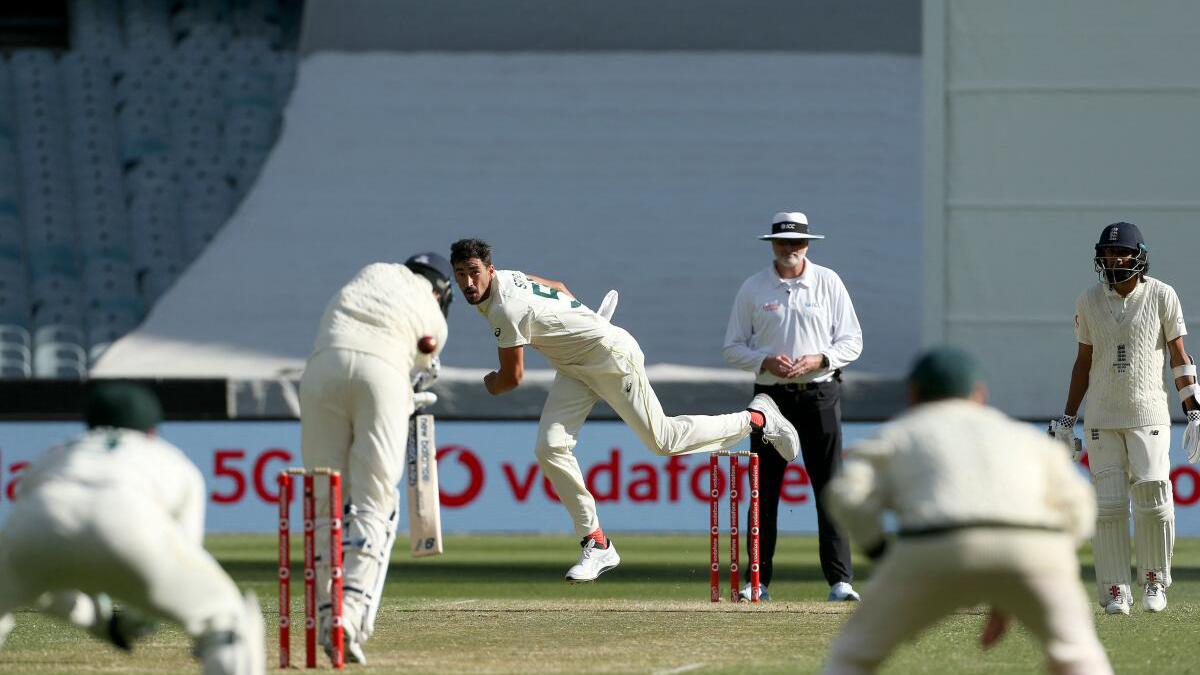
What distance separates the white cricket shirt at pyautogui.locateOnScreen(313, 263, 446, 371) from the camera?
6.72 meters

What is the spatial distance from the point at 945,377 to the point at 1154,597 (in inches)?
179

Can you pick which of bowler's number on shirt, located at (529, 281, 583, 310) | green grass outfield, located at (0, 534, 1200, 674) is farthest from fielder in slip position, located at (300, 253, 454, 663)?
bowler's number on shirt, located at (529, 281, 583, 310)

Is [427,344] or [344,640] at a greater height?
[427,344]

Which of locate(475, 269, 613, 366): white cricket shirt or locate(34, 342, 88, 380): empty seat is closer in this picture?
locate(475, 269, 613, 366): white cricket shirt

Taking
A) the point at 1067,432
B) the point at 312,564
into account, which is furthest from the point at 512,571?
the point at 312,564

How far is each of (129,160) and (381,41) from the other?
3.54 metres

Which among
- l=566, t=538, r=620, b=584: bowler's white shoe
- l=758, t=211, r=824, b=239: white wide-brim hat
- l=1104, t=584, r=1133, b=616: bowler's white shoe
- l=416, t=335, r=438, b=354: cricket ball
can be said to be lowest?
l=1104, t=584, r=1133, b=616: bowler's white shoe

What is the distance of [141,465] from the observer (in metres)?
4.92

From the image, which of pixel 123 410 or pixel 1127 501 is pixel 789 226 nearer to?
pixel 1127 501

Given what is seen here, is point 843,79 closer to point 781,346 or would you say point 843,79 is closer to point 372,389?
point 781,346

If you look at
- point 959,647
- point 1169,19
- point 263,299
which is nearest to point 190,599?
point 959,647

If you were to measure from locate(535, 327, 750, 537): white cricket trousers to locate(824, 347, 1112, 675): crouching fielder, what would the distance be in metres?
4.44

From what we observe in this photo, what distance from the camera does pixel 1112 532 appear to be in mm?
8586

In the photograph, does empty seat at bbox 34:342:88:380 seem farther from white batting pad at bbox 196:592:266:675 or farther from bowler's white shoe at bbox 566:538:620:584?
white batting pad at bbox 196:592:266:675
